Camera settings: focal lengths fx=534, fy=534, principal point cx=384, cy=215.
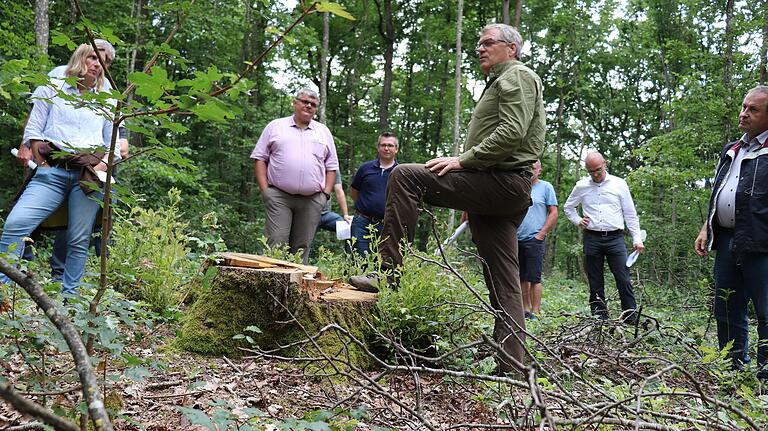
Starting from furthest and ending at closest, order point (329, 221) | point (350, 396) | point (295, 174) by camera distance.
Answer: point (329, 221), point (295, 174), point (350, 396)

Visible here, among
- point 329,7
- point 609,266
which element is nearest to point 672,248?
point 609,266

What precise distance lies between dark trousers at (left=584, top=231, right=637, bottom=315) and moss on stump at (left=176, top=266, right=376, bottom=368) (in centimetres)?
400

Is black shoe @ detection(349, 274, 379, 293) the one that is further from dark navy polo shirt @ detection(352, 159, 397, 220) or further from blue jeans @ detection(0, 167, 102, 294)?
dark navy polo shirt @ detection(352, 159, 397, 220)

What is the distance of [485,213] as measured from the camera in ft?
11.2

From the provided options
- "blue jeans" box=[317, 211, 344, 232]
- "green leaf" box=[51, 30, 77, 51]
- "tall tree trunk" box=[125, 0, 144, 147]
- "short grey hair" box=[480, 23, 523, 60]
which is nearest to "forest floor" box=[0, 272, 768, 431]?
"green leaf" box=[51, 30, 77, 51]

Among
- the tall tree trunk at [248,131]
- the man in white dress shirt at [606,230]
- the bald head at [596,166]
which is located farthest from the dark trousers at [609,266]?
the tall tree trunk at [248,131]

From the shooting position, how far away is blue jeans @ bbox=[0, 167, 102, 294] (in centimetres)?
350

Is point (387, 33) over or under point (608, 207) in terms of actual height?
over

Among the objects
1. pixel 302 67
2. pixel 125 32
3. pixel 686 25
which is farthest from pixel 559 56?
pixel 125 32

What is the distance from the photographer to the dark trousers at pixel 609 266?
6305 mm

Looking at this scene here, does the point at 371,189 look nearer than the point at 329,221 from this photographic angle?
Yes

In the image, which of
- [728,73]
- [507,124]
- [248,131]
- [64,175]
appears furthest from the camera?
[248,131]

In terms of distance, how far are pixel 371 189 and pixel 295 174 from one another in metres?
1.45

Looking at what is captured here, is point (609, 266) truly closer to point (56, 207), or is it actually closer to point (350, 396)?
point (350, 396)
